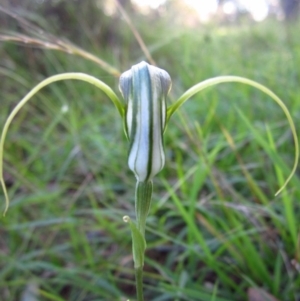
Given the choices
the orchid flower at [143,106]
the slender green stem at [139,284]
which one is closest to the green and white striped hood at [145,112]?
the orchid flower at [143,106]

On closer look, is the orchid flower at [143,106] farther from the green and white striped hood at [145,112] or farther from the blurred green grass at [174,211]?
the blurred green grass at [174,211]

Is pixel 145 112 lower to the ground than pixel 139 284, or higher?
higher

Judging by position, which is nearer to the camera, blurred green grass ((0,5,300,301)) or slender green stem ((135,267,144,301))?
slender green stem ((135,267,144,301))

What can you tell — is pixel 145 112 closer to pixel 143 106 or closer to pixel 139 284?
pixel 143 106

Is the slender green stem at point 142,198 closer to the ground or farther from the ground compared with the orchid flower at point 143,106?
closer to the ground

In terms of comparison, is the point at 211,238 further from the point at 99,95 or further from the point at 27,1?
the point at 27,1

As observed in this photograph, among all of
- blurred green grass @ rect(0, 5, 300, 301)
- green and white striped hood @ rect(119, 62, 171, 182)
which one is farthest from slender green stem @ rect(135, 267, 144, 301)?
blurred green grass @ rect(0, 5, 300, 301)

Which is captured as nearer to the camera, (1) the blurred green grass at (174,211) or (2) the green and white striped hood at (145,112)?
(2) the green and white striped hood at (145,112)

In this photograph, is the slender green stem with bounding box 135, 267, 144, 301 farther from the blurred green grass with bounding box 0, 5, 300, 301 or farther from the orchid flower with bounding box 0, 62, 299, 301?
the blurred green grass with bounding box 0, 5, 300, 301

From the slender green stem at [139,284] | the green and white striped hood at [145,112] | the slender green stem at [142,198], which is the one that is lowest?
the slender green stem at [139,284]

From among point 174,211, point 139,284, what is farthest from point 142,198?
point 174,211
